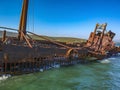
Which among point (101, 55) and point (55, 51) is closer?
point (55, 51)

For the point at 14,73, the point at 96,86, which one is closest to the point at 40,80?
the point at 14,73

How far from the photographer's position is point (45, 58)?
1560 centimetres

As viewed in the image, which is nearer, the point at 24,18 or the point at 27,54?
the point at 27,54

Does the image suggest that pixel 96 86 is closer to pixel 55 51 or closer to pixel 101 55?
pixel 55 51

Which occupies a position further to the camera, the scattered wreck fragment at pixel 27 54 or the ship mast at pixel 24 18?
the ship mast at pixel 24 18

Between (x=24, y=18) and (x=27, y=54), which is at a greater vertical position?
(x=24, y=18)

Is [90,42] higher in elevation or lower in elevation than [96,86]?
higher

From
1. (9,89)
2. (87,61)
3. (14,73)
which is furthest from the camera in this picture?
(87,61)

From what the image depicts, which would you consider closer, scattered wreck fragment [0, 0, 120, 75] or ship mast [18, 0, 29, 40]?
scattered wreck fragment [0, 0, 120, 75]

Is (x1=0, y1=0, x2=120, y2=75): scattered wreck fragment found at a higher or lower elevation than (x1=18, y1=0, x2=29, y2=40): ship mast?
lower

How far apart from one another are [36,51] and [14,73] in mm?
2655

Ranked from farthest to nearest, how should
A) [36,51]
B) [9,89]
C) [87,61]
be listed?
[87,61] → [36,51] → [9,89]

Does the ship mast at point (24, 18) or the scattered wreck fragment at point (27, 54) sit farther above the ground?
the ship mast at point (24, 18)

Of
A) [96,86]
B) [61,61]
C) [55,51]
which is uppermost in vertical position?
[55,51]
